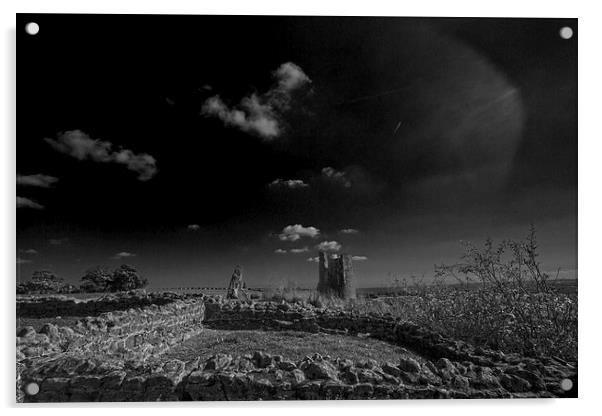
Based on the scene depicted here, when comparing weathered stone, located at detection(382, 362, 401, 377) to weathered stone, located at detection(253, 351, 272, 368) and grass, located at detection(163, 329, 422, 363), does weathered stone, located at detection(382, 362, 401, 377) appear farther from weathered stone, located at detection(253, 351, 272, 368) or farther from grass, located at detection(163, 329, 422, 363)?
weathered stone, located at detection(253, 351, 272, 368)

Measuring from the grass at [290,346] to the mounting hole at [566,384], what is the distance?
1.60 m

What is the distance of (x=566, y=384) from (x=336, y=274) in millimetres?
2907

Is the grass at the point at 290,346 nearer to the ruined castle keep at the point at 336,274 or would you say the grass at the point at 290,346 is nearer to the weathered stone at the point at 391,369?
the weathered stone at the point at 391,369

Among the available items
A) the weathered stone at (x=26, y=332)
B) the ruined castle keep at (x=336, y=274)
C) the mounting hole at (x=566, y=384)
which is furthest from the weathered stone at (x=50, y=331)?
the mounting hole at (x=566, y=384)

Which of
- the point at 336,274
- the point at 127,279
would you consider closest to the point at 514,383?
the point at 336,274

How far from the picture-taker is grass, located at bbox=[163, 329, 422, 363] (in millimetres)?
4798

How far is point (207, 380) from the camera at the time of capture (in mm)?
4164

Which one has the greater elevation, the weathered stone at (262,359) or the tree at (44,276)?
the tree at (44,276)

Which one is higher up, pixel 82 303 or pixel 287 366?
pixel 82 303

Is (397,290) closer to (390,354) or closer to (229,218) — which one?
(390,354)

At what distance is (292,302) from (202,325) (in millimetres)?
1790

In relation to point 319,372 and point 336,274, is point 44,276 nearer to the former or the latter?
point 319,372

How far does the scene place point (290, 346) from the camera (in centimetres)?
500

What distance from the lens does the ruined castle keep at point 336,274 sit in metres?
4.95
